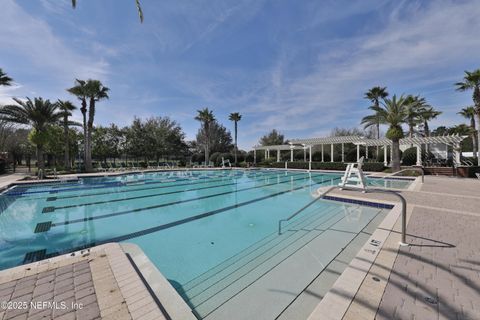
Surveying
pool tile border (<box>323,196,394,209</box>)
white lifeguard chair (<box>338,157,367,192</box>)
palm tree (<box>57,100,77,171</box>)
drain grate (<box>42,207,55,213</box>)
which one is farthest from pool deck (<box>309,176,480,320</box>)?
palm tree (<box>57,100,77,171</box>)

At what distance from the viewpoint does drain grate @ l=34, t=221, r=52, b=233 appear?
550cm

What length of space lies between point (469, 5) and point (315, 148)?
76.6 ft

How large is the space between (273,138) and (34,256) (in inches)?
1567

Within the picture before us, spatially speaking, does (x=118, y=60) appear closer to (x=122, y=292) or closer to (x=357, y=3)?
(x=357, y=3)

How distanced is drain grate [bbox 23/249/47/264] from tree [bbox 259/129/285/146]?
38343 mm

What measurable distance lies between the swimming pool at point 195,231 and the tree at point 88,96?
35.6 feet

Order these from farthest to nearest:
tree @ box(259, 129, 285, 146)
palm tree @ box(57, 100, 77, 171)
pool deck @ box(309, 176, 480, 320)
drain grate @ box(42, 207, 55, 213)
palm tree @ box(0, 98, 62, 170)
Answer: tree @ box(259, 129, 285, 146) → palm tree @ box(57, 100, 77, 171) → palm tree @ box(0, 98, 62, 170) → drain grate @ box(42, 207, 55, 213) → pool deck @ box(309, 176, 480, 320)

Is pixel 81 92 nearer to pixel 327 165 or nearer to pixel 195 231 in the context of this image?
pixel 195 231

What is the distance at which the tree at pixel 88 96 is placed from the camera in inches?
741

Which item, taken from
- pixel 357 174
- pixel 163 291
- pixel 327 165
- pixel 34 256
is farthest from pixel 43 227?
pixel 327 165

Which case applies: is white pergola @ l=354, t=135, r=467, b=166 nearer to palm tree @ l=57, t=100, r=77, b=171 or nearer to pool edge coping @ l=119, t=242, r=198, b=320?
pool edge coping @ l=119, t=242, r=198, b=320

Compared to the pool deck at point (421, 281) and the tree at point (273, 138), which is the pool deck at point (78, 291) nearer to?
the pool deck at point (421, 281)

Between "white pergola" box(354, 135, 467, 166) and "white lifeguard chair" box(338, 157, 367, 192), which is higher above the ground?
"white pergola" box(354, 135, 467, 166)

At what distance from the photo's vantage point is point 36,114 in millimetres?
15836
